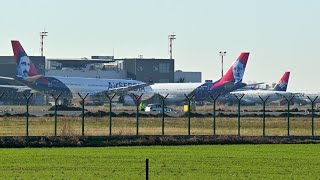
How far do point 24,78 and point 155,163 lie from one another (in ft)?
287

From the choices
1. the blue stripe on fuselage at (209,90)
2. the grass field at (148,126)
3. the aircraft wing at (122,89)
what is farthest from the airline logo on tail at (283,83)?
the grass field at (148,126)

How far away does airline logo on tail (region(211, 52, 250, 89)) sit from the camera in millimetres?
127250

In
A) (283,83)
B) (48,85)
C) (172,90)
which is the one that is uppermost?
(283,83)

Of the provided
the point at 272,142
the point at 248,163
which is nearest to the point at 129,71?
the point at 272,142

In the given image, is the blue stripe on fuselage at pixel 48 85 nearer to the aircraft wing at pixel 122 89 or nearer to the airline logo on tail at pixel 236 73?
the aircraft wing at pixel 122 89

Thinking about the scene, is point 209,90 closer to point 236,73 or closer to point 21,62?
point 236,73

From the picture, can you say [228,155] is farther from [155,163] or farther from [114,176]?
[114,176]

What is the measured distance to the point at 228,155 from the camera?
33875 millimetres

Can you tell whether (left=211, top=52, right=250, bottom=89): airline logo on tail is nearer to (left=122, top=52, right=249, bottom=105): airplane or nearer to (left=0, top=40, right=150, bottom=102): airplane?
(left=122, top=52, right=249, bottom=105): airplane

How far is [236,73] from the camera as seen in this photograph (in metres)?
128

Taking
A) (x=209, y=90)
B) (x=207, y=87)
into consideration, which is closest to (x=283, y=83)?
(x=207, y=87)

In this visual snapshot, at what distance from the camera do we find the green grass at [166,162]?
25625 millimetres

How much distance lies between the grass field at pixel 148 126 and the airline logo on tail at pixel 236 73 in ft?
204

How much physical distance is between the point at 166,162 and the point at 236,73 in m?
97.9
